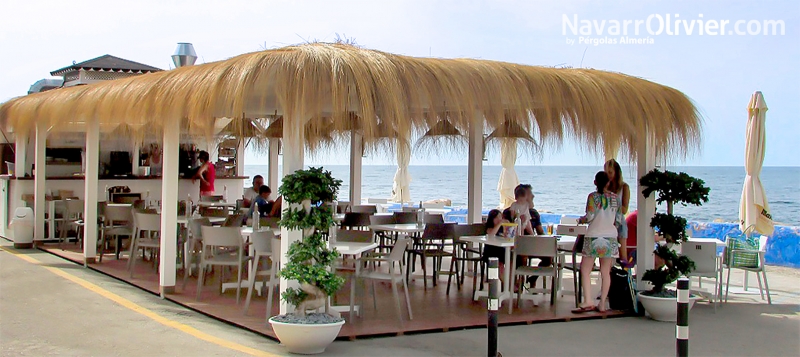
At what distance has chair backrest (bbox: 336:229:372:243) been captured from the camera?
8438 millimetres

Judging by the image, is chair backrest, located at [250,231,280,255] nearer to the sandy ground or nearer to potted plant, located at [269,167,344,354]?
the sandy ground

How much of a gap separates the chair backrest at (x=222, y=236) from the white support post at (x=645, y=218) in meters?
4.44

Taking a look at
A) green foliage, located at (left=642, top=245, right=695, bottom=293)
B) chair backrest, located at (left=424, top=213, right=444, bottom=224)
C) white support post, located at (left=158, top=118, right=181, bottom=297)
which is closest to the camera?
green foliage, located at (left=642, top=245, right=695, bottom=293)

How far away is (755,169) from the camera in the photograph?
38.1 ft

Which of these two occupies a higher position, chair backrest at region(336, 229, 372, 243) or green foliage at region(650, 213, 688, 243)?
green foliage at region(650, 213, 688, 243)

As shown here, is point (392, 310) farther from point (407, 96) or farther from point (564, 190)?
point (564, 190)

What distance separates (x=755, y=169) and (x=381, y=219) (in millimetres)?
5471

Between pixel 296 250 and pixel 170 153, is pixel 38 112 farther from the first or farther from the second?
pixel 296 250

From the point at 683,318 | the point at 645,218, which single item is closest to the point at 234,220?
the point at 645,218

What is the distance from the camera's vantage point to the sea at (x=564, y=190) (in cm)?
5403

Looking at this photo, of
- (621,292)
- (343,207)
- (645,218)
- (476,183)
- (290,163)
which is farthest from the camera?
(343,207)

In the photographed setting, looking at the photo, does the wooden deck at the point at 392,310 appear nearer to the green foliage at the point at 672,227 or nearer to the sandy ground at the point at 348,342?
the sandy ground at the point at 348,342

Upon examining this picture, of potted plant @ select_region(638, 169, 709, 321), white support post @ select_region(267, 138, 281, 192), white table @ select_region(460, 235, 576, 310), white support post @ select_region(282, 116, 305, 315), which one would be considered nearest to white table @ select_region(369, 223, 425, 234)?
white table @ select_region(460, 235, 576, 310)

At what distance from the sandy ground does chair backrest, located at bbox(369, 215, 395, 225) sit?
317 centimetres
